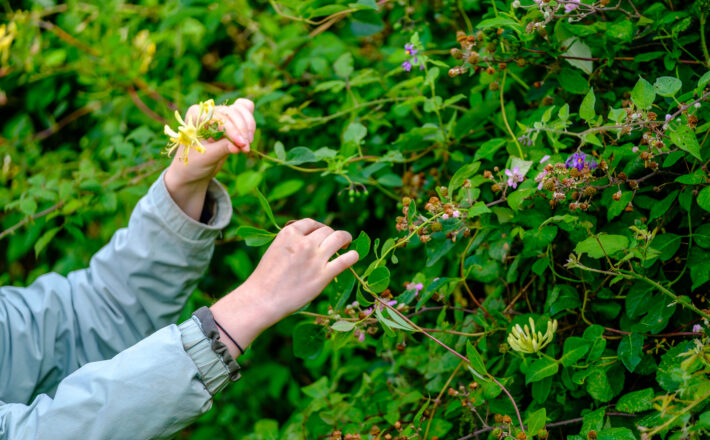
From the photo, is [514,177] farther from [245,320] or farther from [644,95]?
[245,320]

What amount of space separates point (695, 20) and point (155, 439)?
1.00m

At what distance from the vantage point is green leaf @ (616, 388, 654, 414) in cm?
78

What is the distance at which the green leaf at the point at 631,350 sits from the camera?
804mm

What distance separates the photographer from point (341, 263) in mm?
831

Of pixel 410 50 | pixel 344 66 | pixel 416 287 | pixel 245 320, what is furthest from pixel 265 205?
pixel 344 66

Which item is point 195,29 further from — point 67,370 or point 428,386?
point 428,386

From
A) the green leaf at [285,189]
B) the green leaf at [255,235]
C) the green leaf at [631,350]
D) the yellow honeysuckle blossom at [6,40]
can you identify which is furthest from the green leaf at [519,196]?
the yellow honeysuckle blossom at [6,40]

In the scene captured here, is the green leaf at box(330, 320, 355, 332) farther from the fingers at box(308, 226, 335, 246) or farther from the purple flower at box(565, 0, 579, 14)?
the purple flower at box(565, 0, 579, 14)

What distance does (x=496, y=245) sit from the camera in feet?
3.16

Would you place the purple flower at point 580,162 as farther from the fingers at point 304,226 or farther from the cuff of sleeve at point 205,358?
the cuff of sleeve at point 205,358

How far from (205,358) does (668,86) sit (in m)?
0.71

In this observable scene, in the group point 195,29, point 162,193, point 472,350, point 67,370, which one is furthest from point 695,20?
point 67,370

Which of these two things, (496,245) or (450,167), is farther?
(450,167)

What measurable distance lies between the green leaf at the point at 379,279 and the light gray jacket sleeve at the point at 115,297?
1.53 ft
